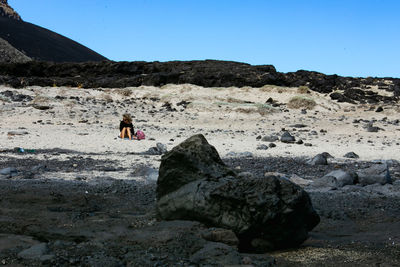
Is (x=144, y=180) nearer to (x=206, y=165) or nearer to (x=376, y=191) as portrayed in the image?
(x=206, y=165)

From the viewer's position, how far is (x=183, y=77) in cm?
2402

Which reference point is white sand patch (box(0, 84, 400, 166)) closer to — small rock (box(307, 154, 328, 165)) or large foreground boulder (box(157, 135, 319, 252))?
small rock (box(307, 154, 328, 165))

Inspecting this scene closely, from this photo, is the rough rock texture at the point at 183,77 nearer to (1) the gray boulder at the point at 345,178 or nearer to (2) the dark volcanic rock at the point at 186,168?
(1) the gray boulder at the point at 345,178

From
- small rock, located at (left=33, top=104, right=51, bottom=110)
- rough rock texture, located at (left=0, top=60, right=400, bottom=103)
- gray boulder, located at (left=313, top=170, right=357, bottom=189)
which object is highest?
rough rock texture, located at (left=0, top=60, right=400, bottom=103)

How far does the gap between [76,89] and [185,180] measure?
1815 cm

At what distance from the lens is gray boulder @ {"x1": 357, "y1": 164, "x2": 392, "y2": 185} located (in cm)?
656

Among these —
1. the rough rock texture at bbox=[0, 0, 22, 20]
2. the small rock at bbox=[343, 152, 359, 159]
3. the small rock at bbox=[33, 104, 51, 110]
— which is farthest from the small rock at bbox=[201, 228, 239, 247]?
the rough rock texture at bbox=[0, 0, 22, 20]

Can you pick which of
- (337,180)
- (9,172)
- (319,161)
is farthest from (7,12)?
(337,180)

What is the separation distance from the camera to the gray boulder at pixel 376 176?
656 centimetres

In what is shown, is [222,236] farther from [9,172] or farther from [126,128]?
[126,128]

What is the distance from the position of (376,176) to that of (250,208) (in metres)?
3.51

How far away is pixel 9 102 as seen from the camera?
18312mm

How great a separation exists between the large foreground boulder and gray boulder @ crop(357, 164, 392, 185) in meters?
2.84

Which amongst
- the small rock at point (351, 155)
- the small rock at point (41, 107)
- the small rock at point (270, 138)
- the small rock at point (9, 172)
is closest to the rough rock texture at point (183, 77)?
the small rock at point (41, 107)
